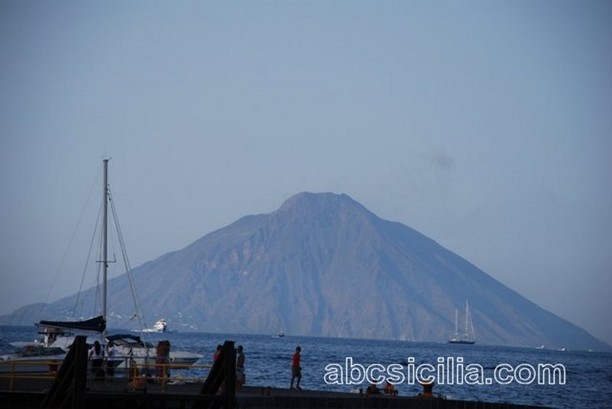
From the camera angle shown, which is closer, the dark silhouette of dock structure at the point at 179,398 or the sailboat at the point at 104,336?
the dark silhouette of dock structure at the point at 179,398

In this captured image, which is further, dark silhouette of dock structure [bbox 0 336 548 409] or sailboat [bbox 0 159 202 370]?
sailboat [bbox 0 159 202 370]

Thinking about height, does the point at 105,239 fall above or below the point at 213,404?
above

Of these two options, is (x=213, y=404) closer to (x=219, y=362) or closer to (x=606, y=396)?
(x=219, y=362)

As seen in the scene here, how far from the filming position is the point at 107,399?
3234 cm

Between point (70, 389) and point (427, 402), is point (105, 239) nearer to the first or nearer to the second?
point (427, 402)

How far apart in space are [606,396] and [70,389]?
64440 mm

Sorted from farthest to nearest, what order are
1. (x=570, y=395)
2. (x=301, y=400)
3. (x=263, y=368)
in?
1. (x=263, y=368)
2. (x=570, y=395)
3. (x=301, y=400)

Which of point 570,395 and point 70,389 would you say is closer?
point 70,389

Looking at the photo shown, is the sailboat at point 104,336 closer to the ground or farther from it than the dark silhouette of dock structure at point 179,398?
farther from it

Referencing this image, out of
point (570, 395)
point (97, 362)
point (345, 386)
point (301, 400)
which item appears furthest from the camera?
point (570, 395)

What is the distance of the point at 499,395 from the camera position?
81750 millimetres

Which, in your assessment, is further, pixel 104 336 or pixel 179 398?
pixel 104 336

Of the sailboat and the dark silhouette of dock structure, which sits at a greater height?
the sailboat

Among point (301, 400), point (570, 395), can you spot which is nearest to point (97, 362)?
point (301, 400)
